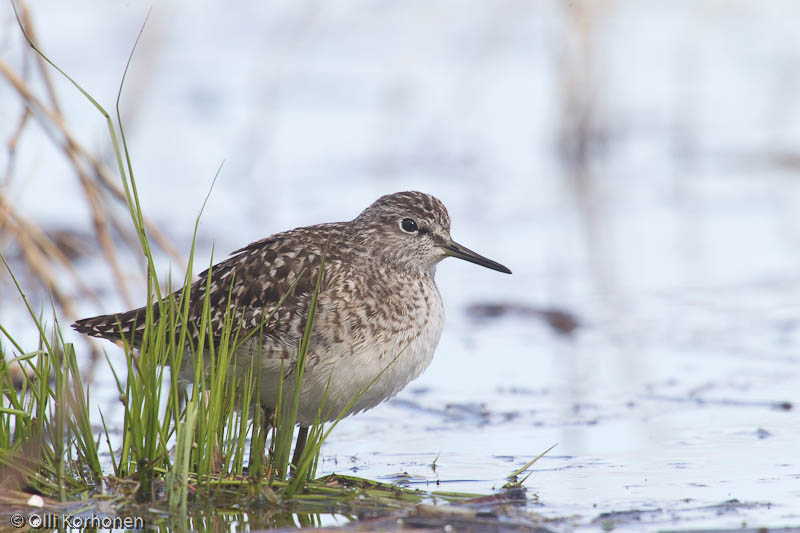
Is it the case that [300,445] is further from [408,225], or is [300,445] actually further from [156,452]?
[408,225]

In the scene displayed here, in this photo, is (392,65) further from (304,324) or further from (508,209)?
(304,324)

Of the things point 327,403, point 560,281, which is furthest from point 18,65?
point 327,403

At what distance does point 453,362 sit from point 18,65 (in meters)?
10.3

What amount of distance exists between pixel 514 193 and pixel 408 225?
829cm

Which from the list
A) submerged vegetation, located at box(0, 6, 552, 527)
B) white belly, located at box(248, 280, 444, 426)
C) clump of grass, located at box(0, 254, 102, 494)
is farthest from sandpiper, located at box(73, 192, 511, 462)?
clump of grass, located at box(0, 254, 102, 494)

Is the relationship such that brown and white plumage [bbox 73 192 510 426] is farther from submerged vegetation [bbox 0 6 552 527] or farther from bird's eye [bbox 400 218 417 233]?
submerged vegetation [bbox 0 6 552 527]

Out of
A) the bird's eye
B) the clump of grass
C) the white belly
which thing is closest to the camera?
the clump of grass

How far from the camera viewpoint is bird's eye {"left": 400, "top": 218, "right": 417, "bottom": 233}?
678 cm

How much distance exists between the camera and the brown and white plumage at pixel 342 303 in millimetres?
5930

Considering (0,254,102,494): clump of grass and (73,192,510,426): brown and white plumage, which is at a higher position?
(73,192,510,426): brown and white plumage

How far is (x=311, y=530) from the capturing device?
482cm

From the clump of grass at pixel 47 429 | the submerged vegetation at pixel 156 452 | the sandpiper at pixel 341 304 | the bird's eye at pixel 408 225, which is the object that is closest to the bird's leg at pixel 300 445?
the sandpiper at pixel 341 304

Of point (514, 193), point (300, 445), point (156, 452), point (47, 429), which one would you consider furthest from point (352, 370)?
point (514, 193)

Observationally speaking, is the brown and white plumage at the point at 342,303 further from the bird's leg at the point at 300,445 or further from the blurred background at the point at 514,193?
the blurred background at the point at 514,193
